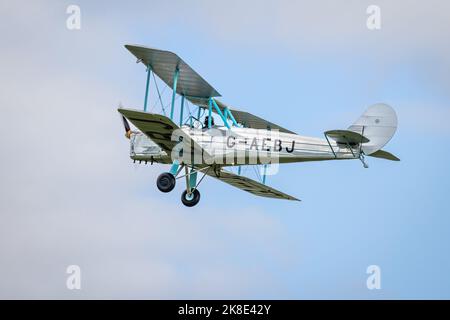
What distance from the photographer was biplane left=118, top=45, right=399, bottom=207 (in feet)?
77.6

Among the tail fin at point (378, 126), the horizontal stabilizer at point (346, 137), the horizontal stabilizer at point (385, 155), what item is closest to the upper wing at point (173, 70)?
the horizontal stabilizer at point (346, 137)

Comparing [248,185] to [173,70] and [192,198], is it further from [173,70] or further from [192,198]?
[173,70]

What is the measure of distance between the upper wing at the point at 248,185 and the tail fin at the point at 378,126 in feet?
→ 13.0

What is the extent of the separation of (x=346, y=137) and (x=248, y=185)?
4.66m

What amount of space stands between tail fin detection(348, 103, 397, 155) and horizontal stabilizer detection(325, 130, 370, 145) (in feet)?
0.87

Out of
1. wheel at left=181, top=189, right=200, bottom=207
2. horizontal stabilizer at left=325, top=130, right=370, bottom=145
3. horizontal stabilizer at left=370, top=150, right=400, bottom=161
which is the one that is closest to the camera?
horizontal stabilizer at left=325, top=130, right=370, bottom=145

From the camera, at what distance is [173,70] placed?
81.9 feet

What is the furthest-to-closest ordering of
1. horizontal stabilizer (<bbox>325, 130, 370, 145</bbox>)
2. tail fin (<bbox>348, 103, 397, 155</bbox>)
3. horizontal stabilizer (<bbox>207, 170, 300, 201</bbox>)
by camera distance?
horizontal stabilizer (<bbox>207, 170, 300, 201</bbox>)
tail fin (<bbox>348, 103, 397, 155</bbox>)
horizontal stabilizer (<bbox>325, 130, 370, 145</bbox>)

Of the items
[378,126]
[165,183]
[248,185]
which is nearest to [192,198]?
[165,183]

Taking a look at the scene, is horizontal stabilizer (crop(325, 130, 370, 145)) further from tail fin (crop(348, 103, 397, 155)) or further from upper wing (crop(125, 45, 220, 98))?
upper wing (crop(125, 45, 220, 98))

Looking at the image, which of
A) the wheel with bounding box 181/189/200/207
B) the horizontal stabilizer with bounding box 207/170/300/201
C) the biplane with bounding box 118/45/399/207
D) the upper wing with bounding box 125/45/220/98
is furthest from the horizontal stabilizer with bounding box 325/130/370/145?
the wheel with bounding box 181/189/200/207

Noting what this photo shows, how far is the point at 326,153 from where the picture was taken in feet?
78.2
